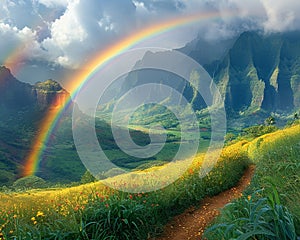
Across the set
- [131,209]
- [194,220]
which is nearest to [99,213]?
[131,209]

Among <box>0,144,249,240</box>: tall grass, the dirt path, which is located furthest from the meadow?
the dirt path

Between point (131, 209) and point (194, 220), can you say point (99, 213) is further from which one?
point (194, 220)

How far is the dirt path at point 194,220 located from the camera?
7.32 meters

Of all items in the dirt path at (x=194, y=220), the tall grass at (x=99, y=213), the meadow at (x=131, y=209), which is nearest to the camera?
the meadow at (x=131, y=209)

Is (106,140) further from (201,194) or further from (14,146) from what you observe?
(201,194)

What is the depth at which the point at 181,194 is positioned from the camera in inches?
370

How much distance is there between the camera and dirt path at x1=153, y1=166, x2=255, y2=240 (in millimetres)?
7316

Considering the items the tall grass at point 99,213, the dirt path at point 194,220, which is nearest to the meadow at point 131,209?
the tall grass at point 99,213

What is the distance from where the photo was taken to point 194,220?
322 inches

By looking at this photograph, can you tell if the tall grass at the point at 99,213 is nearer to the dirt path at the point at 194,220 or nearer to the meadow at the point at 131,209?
the meadow at the point at 131,209

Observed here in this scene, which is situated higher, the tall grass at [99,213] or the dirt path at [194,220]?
the tall grass at [99,213]

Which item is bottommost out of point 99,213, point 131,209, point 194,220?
point 194,220

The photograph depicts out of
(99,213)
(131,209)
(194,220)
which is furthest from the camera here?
(194,220)

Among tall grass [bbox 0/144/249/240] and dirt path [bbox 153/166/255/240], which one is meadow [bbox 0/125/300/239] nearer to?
tall grass [bbox 0/144/249/240]
